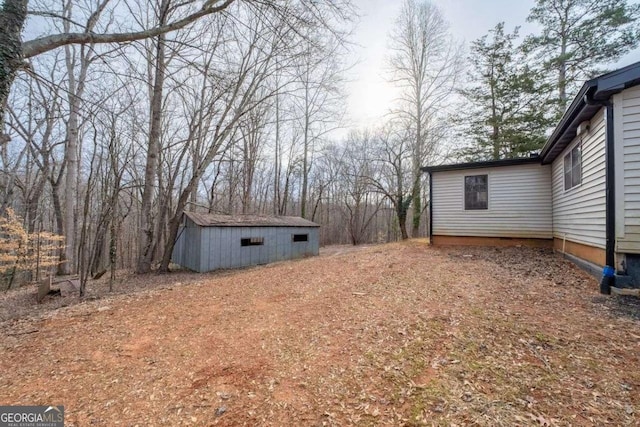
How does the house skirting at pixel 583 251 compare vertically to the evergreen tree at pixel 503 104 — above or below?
below

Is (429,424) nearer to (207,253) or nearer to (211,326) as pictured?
(211,326)

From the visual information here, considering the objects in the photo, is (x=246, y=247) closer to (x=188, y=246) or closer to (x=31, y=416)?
(x=188, y=246)

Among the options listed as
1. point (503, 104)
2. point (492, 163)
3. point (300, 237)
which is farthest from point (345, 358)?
point (503, 104)

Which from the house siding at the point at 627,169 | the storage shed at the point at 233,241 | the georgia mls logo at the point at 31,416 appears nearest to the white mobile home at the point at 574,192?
the house siding at the point at 627,169

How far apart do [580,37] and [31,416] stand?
1869cm

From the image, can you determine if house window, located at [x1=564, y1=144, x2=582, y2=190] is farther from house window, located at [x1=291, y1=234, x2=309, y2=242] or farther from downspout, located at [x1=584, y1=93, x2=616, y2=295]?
house window, located at [x1=291, y1=234, x2=309, y2=242]

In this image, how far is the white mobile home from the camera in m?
3.96

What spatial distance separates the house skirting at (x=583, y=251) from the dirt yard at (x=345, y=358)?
19.4 inches

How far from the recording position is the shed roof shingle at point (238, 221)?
9409 millimetres

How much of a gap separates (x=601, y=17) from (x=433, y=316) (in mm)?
15671

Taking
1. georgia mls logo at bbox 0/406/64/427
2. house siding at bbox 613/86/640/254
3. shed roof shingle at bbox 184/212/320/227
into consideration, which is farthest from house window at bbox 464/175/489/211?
georgia mls logo at bbox 0/406/64/427

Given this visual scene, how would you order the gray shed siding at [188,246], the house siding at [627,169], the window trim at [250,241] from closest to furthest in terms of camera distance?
1. the house siding at [627,169]
2. the gray shed siding at [188,246]
3. the window trim at [250,241]

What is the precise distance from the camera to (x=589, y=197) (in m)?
4.99

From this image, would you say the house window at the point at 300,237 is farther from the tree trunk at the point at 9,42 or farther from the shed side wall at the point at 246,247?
the tree trunk at the point at 9,42
